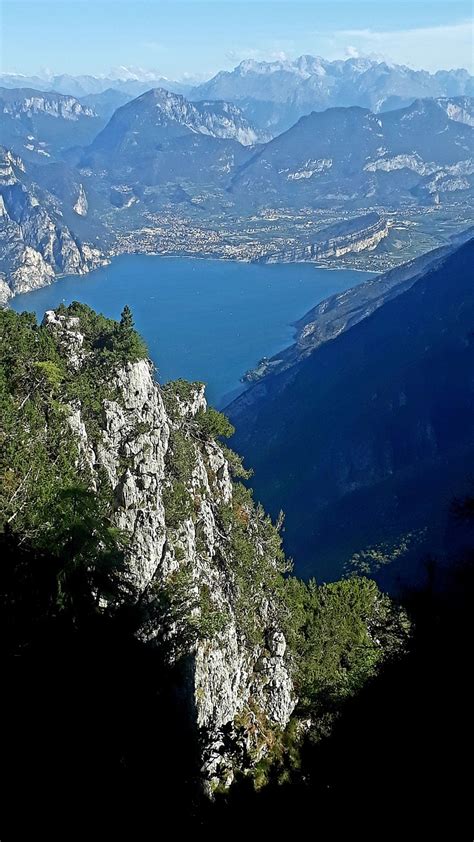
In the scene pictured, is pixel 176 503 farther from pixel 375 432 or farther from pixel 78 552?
pixel 375 432

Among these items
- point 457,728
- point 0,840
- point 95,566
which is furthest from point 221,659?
point 0,840

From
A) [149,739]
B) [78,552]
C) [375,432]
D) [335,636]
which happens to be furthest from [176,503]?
[375,432]

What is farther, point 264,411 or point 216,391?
point 216,391

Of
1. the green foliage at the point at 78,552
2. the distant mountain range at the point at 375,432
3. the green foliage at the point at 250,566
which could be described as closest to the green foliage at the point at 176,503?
the green foliage at the point at 250,566

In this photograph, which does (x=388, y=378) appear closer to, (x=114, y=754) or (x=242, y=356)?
(x=242, y=356)

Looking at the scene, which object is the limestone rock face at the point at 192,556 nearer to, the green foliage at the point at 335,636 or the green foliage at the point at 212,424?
the green foliage at the point at 335,636

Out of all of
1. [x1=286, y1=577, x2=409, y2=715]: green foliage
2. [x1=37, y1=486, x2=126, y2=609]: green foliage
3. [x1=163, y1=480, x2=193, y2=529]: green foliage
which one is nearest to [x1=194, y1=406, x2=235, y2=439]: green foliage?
[x1=163, y1=480, x2=193, y2=529]: green foliage
